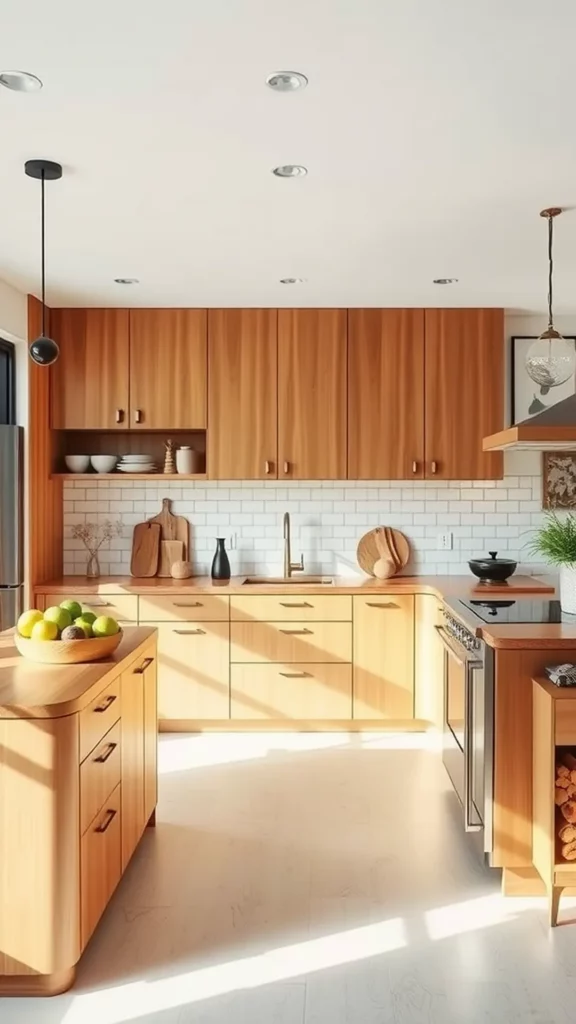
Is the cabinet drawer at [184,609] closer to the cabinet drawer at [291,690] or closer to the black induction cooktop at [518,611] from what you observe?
the cabinet drawer at [291,690]

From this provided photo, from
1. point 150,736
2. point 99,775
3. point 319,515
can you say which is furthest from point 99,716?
point 319,515

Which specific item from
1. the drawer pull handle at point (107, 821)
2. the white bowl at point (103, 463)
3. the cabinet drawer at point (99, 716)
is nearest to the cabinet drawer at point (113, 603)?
the white bowl at point (103, 463)

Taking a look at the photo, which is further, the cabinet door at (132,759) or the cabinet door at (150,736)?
the cabinet door at (150,736)

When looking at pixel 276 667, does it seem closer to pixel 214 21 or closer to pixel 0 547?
pixel 0 547

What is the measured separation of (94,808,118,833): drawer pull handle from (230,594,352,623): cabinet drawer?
2.21 m

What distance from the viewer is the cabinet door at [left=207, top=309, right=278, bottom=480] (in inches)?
203

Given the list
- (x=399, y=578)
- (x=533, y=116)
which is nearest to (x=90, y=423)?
(x=399, y=578)

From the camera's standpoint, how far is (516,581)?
5.17 metres

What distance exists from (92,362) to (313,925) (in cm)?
352

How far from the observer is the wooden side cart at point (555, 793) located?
2.81 meters

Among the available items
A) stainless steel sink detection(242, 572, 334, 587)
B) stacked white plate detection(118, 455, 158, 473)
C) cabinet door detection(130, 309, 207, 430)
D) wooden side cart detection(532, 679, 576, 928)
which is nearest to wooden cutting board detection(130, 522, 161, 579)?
stacked white plate detection(118, 455, 158, 473)

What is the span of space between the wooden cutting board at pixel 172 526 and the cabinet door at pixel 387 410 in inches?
45.5

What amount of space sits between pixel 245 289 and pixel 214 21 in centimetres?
273

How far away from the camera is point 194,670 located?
16.3 ft
